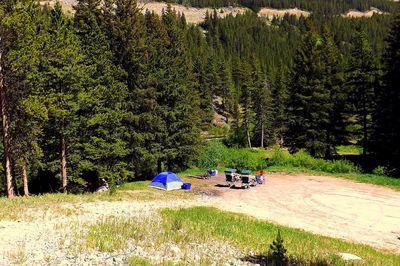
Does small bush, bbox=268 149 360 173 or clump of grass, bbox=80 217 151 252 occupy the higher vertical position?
clump of grass, bbox=80 217 151 252

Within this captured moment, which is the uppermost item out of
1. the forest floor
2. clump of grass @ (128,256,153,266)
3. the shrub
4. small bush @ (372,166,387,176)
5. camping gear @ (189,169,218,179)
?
clump of grass @ (128,256,153,266)

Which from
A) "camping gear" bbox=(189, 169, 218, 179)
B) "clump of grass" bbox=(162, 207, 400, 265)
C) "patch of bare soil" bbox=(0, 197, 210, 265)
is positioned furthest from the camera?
"camping gear" bbox=(189, 169, 218, 179)

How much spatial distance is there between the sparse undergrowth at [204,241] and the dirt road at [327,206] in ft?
13.5

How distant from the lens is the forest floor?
39.7ft

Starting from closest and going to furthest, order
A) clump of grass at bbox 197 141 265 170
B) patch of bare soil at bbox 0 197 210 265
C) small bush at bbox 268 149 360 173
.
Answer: patch of bare soil at bbox 0 197 210 265 → small bush at bbox 268 149 360 173 → clump of grass at bbox 197 141 265 170

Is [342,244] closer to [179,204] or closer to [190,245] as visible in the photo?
[190,245]

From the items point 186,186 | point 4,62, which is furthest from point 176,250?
point 186,186

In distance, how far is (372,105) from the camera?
45906 mm

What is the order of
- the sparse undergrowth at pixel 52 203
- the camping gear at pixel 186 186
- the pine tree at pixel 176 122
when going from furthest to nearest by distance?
the pine tree at pixel 176 122, the camping gear at pixel 186 186, the sparse undergrowth at pixel 52 203

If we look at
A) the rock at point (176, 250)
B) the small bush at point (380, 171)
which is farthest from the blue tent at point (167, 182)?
the rock at point (176, 250)

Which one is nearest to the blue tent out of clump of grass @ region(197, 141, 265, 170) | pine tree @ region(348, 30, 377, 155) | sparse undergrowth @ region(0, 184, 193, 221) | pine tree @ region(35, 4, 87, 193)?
sparse undergrowth @ region(0, 184, 193, 221)

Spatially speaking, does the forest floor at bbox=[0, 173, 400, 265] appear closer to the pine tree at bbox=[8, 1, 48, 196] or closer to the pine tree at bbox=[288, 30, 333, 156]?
the pine tree at bbox=[8, 1, 48, 196]

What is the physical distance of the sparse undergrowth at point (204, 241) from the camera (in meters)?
12.4

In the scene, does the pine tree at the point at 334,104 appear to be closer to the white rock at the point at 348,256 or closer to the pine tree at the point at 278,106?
the pine tree at the point at 278,106
